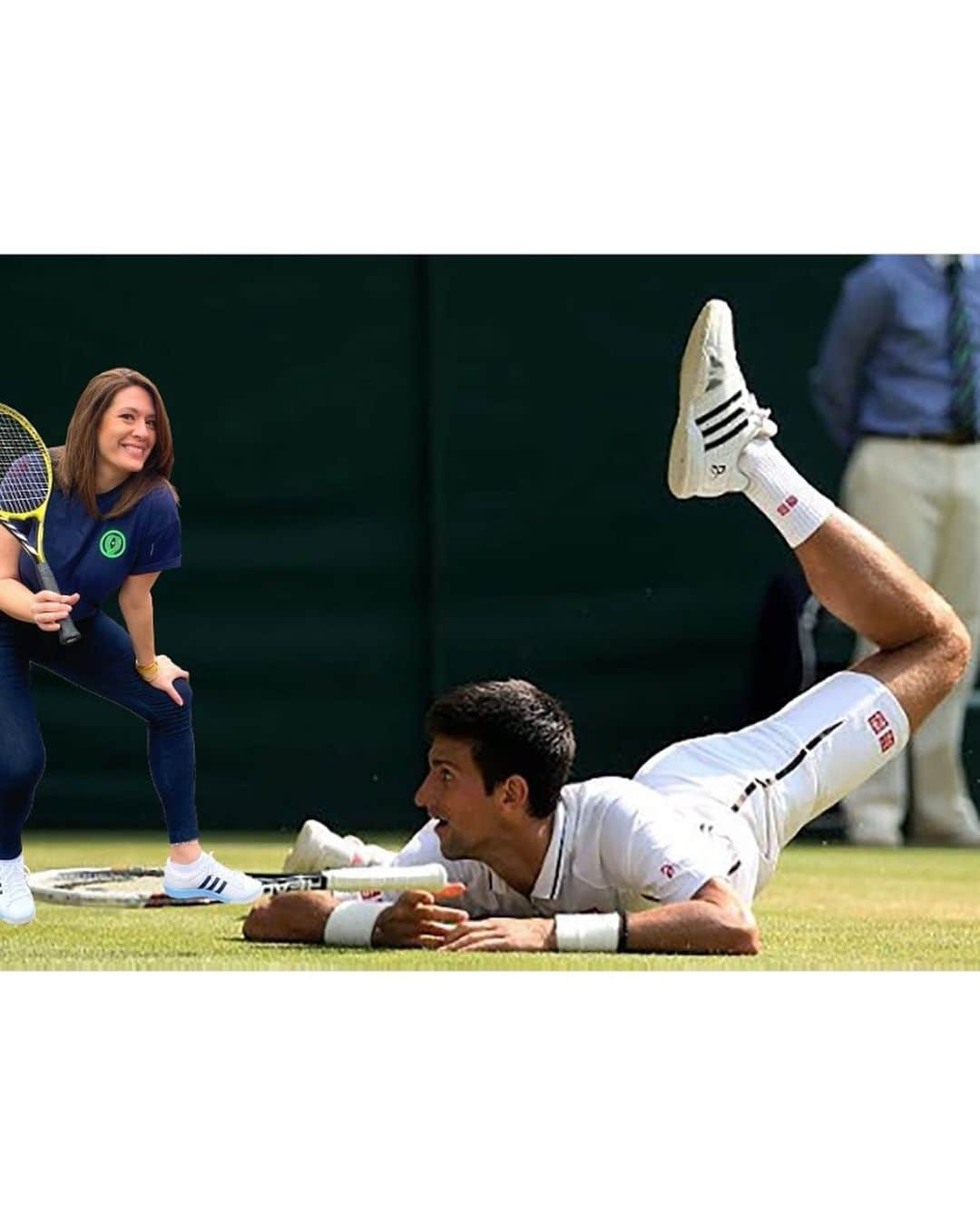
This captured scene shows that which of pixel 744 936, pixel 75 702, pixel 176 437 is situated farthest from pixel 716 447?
pixel 176 437

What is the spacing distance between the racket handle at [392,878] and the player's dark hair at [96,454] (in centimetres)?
69

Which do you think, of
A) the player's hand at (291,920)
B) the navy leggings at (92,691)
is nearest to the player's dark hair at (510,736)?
the player's hand at (291,920)

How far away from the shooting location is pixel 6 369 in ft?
15.8

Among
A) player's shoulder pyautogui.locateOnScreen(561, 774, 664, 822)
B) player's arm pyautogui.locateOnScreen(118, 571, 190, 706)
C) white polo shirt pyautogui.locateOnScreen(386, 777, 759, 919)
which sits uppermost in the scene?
player's arm pyautogui.locateOnScreen(118, 571, 190, 706)

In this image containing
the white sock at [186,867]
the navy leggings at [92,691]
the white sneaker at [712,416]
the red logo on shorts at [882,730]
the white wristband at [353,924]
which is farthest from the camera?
the red logo on shorts at [882,730]

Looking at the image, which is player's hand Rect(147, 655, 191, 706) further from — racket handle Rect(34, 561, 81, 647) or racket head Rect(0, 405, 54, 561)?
racket head Rect(0, 405, 54, 561)

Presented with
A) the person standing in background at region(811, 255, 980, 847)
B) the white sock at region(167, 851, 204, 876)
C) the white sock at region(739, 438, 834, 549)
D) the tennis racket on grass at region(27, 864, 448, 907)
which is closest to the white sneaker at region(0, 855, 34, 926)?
the tennis racket on grass at region(27, 864, 448, 907)

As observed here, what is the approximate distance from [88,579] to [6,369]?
1240 mm

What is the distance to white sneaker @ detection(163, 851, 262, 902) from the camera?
12.9 feet

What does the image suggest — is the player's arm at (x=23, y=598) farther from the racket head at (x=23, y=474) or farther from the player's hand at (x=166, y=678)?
the player's hand at (x=166, y=678)

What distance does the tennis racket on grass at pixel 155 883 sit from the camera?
382 centimetres

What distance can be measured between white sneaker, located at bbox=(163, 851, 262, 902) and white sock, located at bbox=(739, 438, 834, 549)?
1084mm

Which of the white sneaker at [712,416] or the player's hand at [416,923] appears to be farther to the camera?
the white sneaker at [712,416]

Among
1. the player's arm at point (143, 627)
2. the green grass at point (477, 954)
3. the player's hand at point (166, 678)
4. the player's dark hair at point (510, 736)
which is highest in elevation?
the player's arm at point (143, 627)
